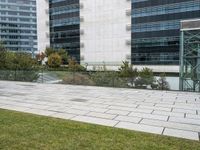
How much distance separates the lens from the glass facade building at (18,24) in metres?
126

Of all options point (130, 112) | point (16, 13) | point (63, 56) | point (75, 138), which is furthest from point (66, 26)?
point (16, 13)

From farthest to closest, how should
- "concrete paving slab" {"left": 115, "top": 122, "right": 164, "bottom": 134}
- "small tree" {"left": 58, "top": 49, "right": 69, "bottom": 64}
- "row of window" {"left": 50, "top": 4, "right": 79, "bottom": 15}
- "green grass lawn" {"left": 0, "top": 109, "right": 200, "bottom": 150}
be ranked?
"row of window" {"left": 50, "top": 4, "right": 79, "bottom": 15} < "small tree" {"left": 58, "top": 49, "right": 69, "bottom": 64} < "concrete paving slab" {"left": 115, "top": 122, "right": 164, "bottom": 134} < "green grass lawn" {"left": 0, "top": 109, "right": 200, "bottom": 150}

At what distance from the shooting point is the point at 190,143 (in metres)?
6.50

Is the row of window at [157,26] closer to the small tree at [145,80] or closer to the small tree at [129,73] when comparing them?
the small tree at [129,73]

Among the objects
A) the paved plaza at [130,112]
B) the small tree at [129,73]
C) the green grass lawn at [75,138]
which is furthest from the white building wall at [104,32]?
the green grass lawn at [75,138]

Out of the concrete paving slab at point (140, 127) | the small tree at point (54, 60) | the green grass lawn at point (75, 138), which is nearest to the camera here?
the green grass lawn at point (75, 138)

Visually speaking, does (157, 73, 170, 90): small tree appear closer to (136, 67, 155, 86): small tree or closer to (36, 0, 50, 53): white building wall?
(136, 67, 155, 86): small tree

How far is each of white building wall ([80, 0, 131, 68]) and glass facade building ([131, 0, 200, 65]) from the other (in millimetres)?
2491

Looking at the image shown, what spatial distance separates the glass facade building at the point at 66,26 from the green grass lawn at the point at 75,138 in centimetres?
6005

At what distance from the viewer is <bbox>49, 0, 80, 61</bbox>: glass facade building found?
68.2 metres

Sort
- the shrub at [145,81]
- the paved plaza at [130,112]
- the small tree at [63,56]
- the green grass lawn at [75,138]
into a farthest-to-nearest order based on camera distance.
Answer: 1. the small tree at [63,56]
2. the shrub at [145,81]
3. the paved plaza at [130,112]
4. the green grass lawn at [75,138]

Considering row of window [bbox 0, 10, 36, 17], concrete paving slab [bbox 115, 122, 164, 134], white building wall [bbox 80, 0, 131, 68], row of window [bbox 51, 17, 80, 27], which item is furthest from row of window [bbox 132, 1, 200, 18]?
row of window [bbox 0, 10, 36, 17]

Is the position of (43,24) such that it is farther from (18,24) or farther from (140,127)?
(140,127)

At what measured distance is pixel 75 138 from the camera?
677 centimetres
